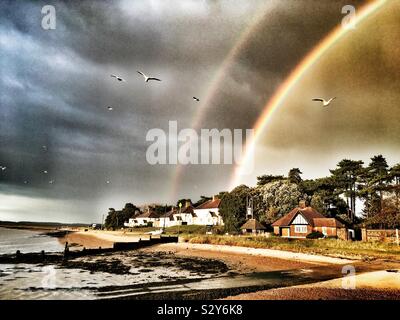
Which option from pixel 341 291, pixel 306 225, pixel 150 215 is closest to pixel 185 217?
pixel 150 215

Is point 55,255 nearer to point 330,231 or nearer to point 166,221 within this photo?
point 330,231

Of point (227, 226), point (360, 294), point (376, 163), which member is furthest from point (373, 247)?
point (376, 163)

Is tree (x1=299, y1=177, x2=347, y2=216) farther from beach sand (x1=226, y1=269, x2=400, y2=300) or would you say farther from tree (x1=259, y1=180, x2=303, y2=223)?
beach sand (x1=226, y1=269, x2=400, y2=300)

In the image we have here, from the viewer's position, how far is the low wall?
40237 millimetres

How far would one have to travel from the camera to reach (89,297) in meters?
18.0

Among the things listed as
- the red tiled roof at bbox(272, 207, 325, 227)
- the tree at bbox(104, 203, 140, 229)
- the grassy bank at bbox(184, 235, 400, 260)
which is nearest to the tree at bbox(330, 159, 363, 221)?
the red tiled roof at bbox(272, 207, 325, 227)

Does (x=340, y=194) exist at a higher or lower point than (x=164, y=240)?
higher

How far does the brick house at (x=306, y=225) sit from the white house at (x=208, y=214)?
128 ft

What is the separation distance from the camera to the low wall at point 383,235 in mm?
40237

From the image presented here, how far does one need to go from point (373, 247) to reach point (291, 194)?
3541cm

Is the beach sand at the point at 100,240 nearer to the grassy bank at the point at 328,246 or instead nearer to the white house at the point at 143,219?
the grassy bank at the point at 328,246

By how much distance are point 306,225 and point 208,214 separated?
1872 inches

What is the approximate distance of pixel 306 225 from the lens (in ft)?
193
